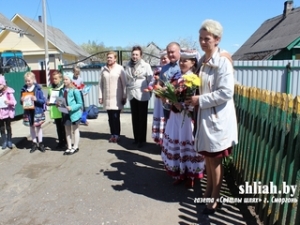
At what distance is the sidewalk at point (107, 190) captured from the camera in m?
3.11

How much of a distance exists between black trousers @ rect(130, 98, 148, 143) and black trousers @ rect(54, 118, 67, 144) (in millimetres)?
1521

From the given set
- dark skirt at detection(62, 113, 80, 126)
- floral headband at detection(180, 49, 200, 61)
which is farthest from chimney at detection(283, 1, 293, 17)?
floral headband at detection(180, 49, 200, 61)

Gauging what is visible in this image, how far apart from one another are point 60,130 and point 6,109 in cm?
112

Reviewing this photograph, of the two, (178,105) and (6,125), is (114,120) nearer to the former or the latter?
(6,125)

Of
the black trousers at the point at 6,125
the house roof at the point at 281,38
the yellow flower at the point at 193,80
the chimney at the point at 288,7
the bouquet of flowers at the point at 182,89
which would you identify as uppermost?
the chimney at the point at 288,7

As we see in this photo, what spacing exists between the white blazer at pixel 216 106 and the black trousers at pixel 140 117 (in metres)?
2.93

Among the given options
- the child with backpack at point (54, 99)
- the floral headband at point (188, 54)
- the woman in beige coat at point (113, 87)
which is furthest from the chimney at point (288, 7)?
the floral headband at point (188, 54)

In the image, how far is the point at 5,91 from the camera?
546 cm

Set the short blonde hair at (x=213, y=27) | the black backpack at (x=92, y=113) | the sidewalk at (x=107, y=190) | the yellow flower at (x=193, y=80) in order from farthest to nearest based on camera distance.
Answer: the black backpack at (x=92, y=113)
the sidewalk at (x=107, y=190)
the yellow flower at (x=193, y=80)
the short blonde hair at (x=213, y=27)

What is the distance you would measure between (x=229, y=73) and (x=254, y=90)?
776 mm

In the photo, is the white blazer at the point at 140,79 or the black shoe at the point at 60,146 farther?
the black shoe at the point at 60,146

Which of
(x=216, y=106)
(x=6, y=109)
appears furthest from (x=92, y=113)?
(x=216, y=106)

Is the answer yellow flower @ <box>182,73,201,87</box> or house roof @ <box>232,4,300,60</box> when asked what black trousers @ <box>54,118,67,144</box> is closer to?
yellow flower @ <box>182,73,201,87</box>

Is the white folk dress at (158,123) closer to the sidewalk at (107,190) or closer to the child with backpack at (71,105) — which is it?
the sidewalk at (107,190)
